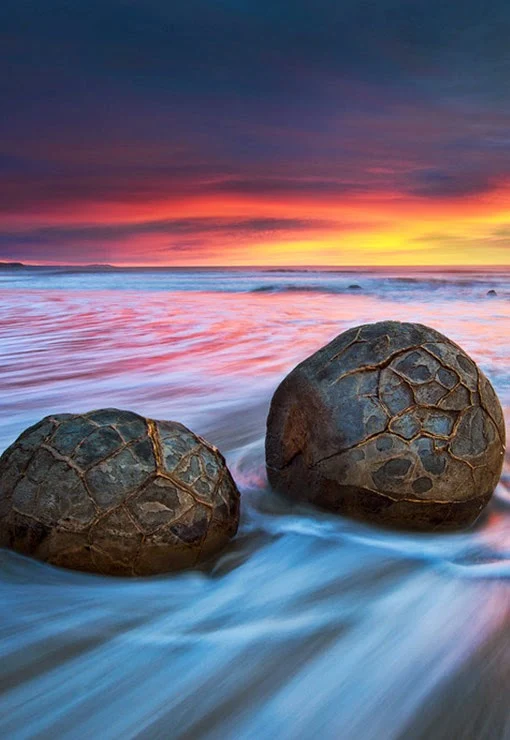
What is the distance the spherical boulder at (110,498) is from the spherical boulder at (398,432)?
0.58 m

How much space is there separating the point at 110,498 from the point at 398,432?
1.30 m

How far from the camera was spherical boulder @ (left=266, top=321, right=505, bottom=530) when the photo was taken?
2.95m

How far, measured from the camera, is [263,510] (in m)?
3.32

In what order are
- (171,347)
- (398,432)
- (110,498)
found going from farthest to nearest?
(171,347)
(398,432)
(110,498)

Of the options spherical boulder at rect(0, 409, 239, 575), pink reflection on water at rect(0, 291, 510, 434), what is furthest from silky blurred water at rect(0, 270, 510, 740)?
pink reflection on water at rect(0, 291, 510, 434)

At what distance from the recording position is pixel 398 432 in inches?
116

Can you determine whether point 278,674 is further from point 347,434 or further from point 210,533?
point 347,434

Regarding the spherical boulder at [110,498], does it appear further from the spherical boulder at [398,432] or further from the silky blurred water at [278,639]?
the spherical boulder at [398,432]

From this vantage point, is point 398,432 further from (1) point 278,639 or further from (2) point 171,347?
(2) point 171,347

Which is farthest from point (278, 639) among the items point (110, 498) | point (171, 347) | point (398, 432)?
point (171, 347)

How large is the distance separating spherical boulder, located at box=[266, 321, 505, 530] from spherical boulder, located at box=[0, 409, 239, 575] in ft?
1.91

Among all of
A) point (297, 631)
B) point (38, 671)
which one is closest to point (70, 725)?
point (38, 671)

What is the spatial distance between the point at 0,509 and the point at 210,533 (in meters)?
0.88

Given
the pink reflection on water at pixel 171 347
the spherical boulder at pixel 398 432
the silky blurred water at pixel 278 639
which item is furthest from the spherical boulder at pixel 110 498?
the pink reflection on water at pixel 171 347
